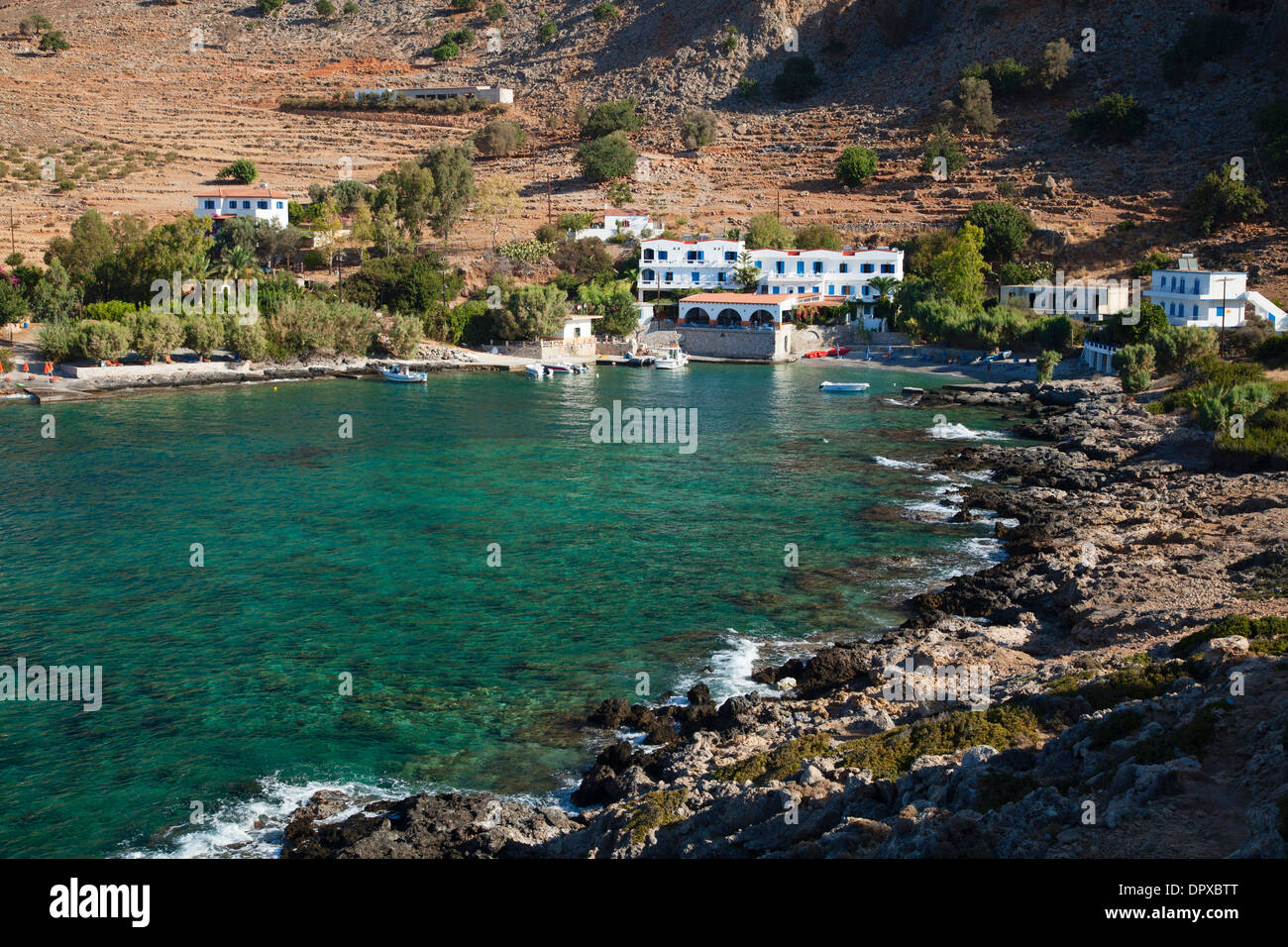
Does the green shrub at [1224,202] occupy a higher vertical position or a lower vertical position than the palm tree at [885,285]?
higher

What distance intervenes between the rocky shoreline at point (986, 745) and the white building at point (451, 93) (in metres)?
105

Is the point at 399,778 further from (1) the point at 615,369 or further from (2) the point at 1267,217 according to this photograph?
(2) the point at 1267,217

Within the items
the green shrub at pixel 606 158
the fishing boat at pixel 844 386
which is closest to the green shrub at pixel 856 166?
the green shrub at pixel 606 158

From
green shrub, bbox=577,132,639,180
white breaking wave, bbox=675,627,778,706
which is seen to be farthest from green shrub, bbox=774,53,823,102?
white breaking wave, bbox=675,627,778,706

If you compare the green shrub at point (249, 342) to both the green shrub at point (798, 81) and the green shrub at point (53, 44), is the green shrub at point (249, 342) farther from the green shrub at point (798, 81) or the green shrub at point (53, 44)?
the green shrub at point (53, 44)

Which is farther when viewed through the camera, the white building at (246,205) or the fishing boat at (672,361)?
the white building at (246,205)

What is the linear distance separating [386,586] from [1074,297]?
59.9 m

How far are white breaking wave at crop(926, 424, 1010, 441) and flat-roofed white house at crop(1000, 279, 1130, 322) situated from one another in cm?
2644

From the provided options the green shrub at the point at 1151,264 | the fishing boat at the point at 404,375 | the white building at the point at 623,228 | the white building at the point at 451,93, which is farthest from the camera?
the white building at the point at 451,93

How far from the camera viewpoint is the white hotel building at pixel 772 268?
82.6 meters

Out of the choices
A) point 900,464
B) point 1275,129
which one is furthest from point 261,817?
point 1275,129

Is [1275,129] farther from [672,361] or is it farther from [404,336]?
[404,336]
